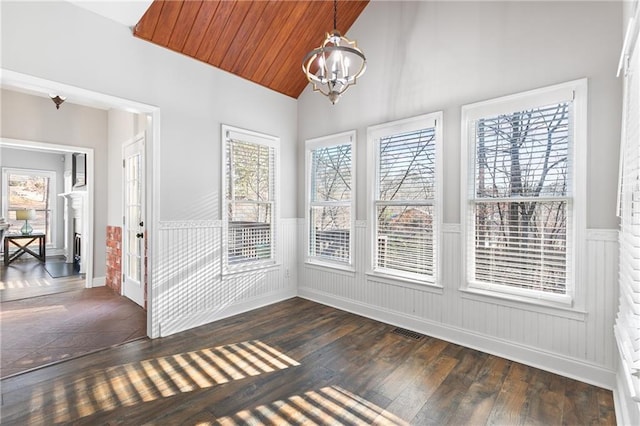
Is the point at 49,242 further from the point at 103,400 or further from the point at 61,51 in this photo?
the point at 103,400

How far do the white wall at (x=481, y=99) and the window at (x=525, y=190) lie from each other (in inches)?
4.1

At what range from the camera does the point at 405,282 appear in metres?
3.40

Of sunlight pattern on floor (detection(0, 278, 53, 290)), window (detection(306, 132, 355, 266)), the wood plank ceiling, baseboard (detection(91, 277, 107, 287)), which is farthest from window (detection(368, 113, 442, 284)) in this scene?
sunlight pattern on floor (detection(0, 278, 53, 290))

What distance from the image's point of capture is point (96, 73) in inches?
106

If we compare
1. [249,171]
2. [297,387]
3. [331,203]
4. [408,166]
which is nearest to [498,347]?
[297,387]

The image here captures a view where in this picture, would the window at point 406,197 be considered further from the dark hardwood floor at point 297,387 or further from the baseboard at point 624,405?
the baseboard at point 624,405

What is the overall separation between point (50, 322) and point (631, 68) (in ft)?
18.2

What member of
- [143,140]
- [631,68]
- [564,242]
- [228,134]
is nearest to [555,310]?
[564,242]

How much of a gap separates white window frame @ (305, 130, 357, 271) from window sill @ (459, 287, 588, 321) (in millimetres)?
1476

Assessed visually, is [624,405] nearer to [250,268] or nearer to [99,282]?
[250,268]

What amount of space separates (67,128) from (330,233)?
449cm

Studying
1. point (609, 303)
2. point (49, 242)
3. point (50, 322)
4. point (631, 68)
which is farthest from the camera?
point (49, 242)

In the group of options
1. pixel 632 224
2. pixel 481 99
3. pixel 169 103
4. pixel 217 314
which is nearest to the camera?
pixel 632 224

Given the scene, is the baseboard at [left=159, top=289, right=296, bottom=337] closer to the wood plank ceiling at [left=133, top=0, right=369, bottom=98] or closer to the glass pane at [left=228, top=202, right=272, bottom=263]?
the glass pane at [left=228, top=202, right=272, bottom=263]
